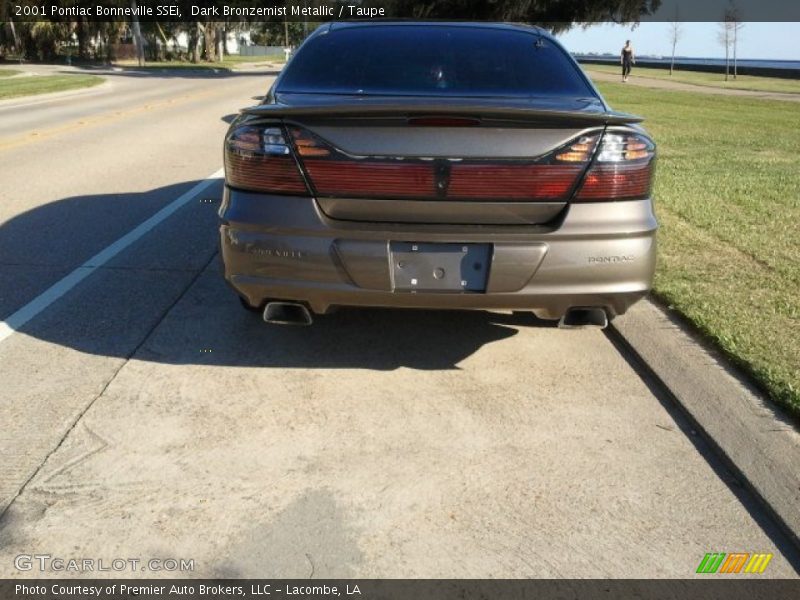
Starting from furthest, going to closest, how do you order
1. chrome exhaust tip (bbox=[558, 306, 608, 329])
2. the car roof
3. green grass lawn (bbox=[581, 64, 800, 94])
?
green grass lawn (bbox=[581, 64, 800, 94])
the car roof
chrome exhaust tip (bbox=[558, 306, 608, 329])

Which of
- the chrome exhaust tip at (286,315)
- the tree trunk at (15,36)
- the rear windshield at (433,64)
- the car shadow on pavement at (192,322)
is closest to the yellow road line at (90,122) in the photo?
the car shadow on pavement at (192,322)

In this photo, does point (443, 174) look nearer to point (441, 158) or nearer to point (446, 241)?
point (441, 158)

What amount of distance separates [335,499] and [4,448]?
4.34 feet

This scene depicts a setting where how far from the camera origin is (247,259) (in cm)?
339

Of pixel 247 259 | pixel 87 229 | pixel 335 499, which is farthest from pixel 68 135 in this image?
pixel 335 499

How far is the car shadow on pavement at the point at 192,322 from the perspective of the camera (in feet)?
13.1

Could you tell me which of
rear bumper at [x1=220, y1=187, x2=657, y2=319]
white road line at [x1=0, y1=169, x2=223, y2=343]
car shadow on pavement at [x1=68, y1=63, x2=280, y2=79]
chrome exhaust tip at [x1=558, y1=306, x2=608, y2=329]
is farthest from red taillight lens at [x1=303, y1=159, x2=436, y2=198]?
car shadow on pavement at [x1=68, y1=63, x2=280, y2=79]

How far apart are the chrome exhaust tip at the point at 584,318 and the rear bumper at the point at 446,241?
2.8 inches

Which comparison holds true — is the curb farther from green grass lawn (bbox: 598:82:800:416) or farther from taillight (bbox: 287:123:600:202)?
taillight (bbox: 287:123:600:202)

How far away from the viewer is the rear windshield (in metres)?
3.88

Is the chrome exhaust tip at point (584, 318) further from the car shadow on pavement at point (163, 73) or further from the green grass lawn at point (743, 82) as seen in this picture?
the car shadow on pavement at point (163, 73)

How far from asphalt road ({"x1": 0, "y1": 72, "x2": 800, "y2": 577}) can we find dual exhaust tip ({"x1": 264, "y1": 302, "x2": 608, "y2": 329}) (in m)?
0.33

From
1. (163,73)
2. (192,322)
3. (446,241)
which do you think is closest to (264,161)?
(446,241)

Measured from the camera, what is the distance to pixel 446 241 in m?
3.21
